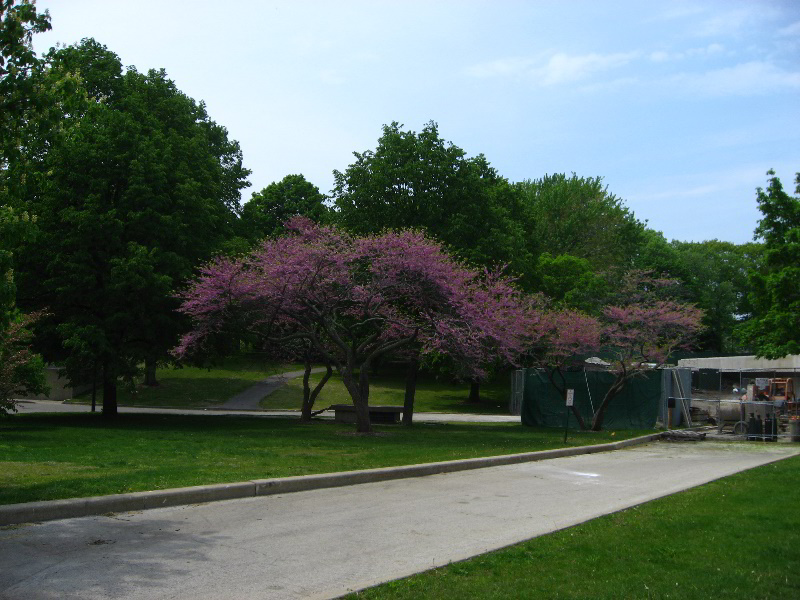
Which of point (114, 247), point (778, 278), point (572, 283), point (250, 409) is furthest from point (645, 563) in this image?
point (572, 283)

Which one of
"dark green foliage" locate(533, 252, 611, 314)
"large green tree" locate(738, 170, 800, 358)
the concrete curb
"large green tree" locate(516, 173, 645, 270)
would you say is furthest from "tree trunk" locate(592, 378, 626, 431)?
"large green tree" locate(516, 173, 645, 270)

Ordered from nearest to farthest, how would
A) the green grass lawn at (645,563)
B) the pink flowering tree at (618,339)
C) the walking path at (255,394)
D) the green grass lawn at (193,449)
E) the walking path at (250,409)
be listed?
1. the green grass lawn at (645,563)
2. the green grass lawn at (193,449)
3. the pink flowering tree at (618,339)
4. the walking path at (250,409)
5. the walking path at (255,394)

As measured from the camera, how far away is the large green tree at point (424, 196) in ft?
99.1

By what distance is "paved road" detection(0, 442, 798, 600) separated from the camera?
6.37 meters

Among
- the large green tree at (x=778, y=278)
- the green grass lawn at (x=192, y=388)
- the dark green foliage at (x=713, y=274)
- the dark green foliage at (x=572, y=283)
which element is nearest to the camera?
the large green tree at (x=778, y=278)

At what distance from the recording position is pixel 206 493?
1041 centimetres

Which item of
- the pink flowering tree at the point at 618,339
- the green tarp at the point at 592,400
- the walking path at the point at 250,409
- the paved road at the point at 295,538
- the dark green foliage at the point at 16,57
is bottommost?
the walking path at the point at 250,409

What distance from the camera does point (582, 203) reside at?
214 feet

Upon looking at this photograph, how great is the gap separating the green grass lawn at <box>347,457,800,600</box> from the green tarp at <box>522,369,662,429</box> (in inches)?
747

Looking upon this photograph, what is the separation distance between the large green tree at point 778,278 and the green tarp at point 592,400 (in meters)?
3.90

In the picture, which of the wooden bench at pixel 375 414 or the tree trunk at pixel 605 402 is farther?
the wooden bench at pixel 375 414

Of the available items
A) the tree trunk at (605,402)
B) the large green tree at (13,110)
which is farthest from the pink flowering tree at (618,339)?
the large green tree at (13,110)

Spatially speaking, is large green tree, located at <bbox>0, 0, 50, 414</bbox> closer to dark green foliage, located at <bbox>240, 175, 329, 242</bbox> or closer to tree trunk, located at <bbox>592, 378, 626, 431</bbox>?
tree trunk, located at <bbox>592, 378, 626, 431</bbox>

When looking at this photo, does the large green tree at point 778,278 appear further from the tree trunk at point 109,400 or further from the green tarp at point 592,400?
the tree trunk at point 109,400
